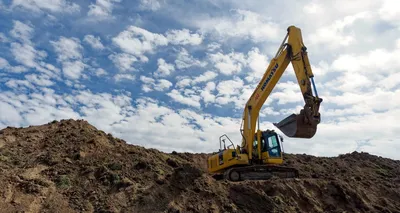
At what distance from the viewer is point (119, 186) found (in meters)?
13.7

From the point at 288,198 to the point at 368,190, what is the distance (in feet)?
21.7

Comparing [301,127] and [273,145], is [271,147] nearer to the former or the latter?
[273,145]

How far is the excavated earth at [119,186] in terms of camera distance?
41.3 feet

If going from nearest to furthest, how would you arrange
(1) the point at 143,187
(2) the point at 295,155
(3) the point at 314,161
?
1. (1) the point at 143,187
2. (3) the point at 314,161
3. (2) the point at 295,155

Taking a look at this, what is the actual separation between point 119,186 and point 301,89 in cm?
824

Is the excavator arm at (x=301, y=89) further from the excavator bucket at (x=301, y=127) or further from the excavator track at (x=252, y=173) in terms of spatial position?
the excavator track at (x=252, y=173)

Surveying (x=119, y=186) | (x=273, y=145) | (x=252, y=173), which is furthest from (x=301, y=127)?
(x=119, y=186)

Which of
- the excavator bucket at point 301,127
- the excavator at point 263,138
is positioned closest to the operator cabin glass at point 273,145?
the excavator at point 263,138

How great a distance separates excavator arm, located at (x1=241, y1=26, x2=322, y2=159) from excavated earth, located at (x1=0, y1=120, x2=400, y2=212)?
290 centimetres

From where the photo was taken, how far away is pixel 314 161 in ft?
94.8

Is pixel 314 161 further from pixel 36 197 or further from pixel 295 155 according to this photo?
pixel 36 197

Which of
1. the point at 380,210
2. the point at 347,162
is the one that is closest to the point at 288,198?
the point at 380,210

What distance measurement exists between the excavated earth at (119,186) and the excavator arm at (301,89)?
2.90 m

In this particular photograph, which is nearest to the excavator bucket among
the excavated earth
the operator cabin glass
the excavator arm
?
the excavator arm
